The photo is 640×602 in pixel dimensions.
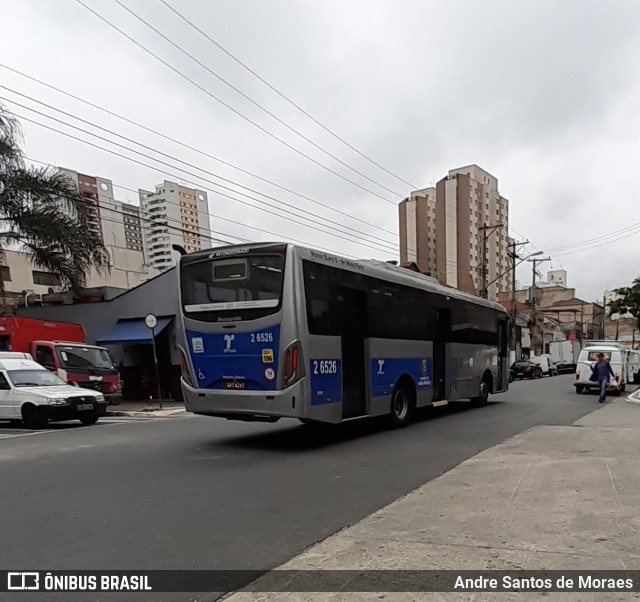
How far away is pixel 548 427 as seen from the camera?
1152 centimetres

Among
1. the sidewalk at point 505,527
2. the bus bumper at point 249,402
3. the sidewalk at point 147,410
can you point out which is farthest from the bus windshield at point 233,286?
the sidewalk at point 147,410

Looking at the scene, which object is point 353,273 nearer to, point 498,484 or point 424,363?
point 424,363

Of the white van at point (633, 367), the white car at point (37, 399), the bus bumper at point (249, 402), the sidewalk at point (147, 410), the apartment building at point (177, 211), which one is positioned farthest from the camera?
the white van at point (633, 367)

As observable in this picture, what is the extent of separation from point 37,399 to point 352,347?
7.79 metres

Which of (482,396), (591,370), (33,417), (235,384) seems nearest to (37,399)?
(33,417)

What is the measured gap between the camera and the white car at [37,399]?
12820 millimetres

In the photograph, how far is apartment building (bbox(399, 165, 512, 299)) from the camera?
1751 inches

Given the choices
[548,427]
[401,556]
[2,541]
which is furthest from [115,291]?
[401,556]

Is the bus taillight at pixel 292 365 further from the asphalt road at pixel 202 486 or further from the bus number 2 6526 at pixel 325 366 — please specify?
the asphalt road at pixel 202 486

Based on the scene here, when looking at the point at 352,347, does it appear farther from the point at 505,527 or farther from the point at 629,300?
the point at 629,300

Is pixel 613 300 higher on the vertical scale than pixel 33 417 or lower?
higher

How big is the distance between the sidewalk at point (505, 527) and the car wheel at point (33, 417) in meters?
9.48

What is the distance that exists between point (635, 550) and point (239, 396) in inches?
235

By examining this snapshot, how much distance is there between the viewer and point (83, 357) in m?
18.0
